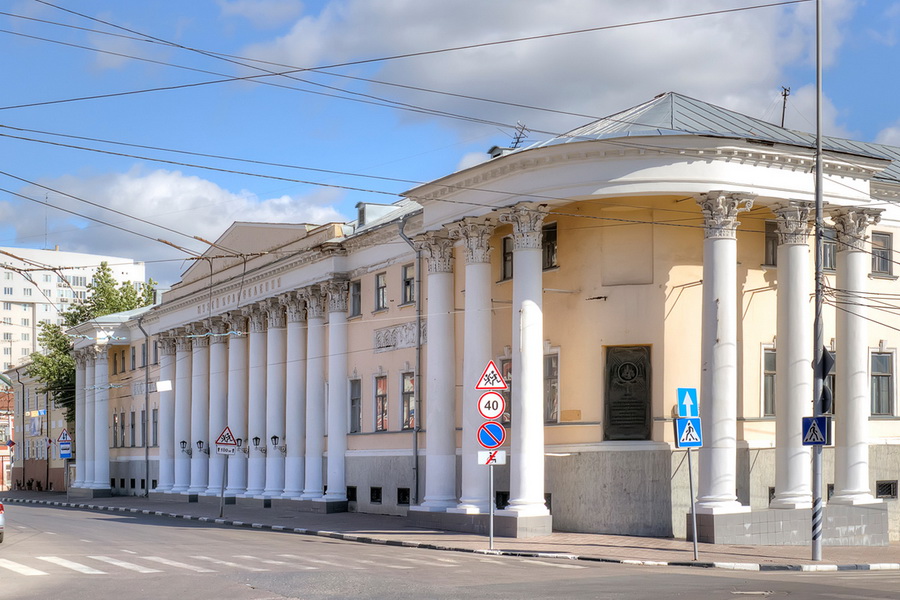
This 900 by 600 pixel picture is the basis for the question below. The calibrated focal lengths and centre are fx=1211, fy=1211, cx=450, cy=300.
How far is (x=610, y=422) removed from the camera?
90.1 feet

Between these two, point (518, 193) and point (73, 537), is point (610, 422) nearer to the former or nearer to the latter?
point (518, 193)

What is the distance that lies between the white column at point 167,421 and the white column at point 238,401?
8662 millimetres

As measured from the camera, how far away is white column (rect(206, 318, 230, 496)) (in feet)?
161

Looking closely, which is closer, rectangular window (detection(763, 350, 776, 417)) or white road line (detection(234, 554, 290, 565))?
white road line (detection(234, 554, 290, 565))

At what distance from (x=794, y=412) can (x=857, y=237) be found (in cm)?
459

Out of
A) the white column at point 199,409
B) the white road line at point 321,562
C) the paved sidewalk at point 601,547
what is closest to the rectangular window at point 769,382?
the paved sidewalk at point 601,547

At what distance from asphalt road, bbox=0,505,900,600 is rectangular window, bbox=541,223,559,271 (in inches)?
309

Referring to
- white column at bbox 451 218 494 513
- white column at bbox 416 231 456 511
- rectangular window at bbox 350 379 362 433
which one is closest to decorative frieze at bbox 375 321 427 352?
rectangular window at bbox 350 379 362 433

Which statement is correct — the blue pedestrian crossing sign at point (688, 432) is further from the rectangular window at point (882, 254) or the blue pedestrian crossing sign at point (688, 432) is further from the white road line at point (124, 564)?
the rectangular window at point (882, 254)

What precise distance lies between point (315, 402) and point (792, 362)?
60.5 feet

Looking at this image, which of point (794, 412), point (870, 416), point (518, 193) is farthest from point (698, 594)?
point (870, 416)

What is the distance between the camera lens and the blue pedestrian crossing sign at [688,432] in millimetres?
21750

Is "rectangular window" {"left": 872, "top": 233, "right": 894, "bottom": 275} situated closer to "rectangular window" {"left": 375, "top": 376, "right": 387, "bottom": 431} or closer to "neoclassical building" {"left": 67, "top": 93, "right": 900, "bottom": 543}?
"neoclassical building" {"left": 67, "top": 93, "right": 900, "bottom": 543}

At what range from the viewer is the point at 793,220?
26484 millimetres
